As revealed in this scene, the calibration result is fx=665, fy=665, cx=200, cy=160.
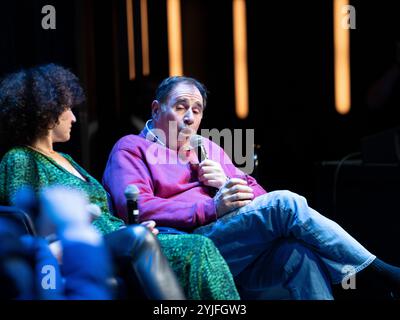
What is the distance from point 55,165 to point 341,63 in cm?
203

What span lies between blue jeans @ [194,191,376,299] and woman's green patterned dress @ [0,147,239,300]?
24cm

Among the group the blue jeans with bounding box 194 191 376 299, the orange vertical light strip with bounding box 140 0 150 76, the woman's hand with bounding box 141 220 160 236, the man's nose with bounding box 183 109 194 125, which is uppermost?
the orange vertical light strip with bounding box 140 0 150 76

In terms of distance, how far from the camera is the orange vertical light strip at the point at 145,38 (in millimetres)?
3191

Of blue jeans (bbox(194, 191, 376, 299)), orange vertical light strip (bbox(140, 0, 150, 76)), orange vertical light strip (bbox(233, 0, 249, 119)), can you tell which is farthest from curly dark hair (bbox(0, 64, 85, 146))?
orange vertical light strip (bbox(233, 0, 249, 119))

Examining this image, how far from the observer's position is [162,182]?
2576 millimetres

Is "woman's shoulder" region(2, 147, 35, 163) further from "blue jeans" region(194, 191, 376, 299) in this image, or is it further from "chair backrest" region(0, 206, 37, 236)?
"blue jeans" region(194, 191, 376, 299)

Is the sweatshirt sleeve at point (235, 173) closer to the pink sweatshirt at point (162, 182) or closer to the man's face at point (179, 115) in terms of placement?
the pink sweatshirt at point (162, 182)

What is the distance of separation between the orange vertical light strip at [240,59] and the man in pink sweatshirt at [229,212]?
1.02 metres

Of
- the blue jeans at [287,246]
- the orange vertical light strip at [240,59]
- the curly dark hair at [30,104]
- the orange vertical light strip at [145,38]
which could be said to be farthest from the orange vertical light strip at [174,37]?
the blue jeans at [287,246]

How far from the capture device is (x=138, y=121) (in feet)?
10.4

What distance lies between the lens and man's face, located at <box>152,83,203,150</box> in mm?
2666

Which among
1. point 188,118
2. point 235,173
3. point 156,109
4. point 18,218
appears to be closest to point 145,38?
point 156,109

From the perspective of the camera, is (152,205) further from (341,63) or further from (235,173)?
(341,63)

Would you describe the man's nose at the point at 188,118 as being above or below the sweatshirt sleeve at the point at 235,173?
above
